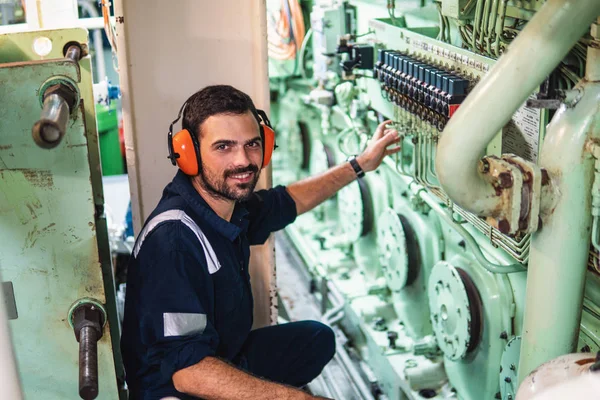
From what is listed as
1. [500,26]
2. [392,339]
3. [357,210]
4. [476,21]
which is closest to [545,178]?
[500,26]

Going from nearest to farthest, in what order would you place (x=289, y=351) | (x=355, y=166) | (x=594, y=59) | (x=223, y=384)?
(x=594, y=59) → (x=223, y=384) → (x=289, y=351) → (x=355, y=166)

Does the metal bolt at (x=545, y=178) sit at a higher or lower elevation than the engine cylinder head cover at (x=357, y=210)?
higher

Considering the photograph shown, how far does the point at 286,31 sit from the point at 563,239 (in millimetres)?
3243

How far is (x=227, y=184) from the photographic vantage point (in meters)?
2.49

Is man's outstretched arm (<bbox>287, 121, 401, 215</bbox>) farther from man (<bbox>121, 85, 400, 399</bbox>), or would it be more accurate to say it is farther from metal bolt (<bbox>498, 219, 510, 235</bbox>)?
metal bolt (<bbox>498, 219, 510, 235</bbox>)

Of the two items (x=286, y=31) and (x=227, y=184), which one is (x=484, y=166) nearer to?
(x=227, y=184)

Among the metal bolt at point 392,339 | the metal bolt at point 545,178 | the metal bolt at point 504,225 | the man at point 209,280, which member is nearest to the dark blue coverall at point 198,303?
the man at point 209,280

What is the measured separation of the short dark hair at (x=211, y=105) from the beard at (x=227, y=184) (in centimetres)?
15

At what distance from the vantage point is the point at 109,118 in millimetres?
6383

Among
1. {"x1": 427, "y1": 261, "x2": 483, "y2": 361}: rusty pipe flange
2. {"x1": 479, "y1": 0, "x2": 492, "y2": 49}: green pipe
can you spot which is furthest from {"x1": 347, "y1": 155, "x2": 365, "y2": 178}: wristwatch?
{"x1": 479, "y1": 0, "x2": 492, "y2": 49}: green pipe

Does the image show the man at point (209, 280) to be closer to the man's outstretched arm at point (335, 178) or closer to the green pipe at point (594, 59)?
the man's outstretched arm at point (335, 178)

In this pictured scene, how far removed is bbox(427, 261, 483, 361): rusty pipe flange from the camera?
2.97 meters

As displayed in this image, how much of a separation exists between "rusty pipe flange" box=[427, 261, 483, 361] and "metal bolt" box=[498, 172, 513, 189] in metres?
1.20

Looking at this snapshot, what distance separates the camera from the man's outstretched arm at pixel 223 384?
86.8 inches
